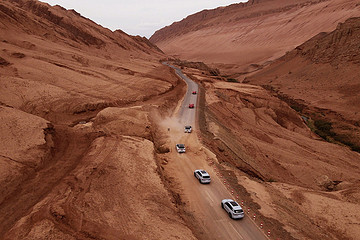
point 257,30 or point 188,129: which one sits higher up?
point 257,30

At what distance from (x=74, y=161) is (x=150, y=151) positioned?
536 centimetres

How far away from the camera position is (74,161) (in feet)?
52.5

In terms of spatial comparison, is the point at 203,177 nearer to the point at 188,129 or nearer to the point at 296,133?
the point at 188,129

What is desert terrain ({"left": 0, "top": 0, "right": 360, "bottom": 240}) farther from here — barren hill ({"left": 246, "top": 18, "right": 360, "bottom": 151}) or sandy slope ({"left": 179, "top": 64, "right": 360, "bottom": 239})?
barren hill ({"left": 246, "top": 18, "right": 360, "bottom": 151})

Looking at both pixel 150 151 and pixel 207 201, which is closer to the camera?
pixel 207 201

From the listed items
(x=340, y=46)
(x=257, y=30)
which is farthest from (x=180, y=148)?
(x=257, y=30)

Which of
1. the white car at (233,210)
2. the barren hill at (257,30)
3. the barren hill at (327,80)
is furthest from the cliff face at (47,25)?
the barren hill at (257,30)

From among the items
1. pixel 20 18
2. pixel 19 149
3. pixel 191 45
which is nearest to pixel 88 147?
pixel 19 149

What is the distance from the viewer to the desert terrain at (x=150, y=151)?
12.2 metres

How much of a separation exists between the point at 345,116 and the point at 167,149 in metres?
40.0

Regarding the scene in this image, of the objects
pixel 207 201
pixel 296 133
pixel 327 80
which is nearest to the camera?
pixel 207 201

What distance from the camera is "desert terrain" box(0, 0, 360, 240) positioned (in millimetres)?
12219

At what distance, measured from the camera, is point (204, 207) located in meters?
14.9

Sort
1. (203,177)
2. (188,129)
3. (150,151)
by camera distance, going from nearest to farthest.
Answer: (203,177) < (150,151) < (188,129)
